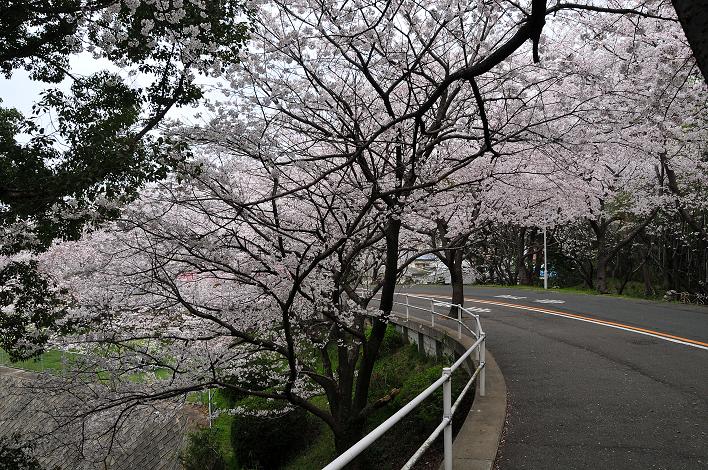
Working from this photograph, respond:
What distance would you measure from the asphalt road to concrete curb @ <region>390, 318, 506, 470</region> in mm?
144

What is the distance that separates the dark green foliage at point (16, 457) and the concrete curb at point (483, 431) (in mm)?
6642

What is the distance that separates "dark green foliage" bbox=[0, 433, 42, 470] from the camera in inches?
298

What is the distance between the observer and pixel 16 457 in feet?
25.6

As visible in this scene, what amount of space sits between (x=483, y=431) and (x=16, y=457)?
7.25m

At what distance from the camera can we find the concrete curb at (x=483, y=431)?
443 centimetres

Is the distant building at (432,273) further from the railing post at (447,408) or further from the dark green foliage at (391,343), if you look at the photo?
the railing post at (447,408)

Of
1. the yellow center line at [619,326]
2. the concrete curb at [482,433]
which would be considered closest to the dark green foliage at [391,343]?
the yellow center line at [619,326]

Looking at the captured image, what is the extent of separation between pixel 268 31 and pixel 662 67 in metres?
8.04

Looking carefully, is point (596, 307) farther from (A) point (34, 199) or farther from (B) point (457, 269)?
(A) point (34, 199)

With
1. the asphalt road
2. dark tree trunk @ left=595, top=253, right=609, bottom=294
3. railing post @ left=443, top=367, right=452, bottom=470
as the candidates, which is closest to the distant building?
dark tree trunk @ left=595, top=253, right=609, bottom=294

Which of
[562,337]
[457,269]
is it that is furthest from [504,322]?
[562,337]

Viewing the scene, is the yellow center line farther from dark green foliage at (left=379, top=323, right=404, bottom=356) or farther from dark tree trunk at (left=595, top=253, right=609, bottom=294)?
Answer: dark tree trunk at (left=595, top=253, right=609, bottom=294)

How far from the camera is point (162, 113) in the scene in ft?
20.9

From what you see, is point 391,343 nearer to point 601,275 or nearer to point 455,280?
point 455,280
